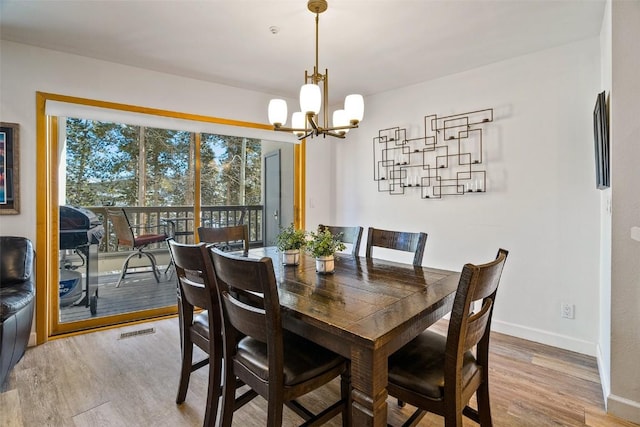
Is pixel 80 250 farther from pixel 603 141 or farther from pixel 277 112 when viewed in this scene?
pixel 603 141

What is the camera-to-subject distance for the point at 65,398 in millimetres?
1973

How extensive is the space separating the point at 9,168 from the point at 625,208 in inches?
169

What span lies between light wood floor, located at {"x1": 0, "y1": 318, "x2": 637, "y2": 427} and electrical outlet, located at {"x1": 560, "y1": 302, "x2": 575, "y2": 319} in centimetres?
28

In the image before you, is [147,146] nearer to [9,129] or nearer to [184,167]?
[184,167]

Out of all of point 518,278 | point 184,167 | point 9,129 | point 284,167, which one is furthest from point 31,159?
point 518,278

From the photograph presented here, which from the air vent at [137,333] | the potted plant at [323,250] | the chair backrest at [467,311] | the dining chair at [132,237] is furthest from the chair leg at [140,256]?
the chair backrest at [467,311]

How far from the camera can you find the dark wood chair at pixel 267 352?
124 cm

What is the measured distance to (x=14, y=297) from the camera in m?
2.12

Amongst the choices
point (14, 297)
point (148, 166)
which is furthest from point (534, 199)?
point (14, 297)

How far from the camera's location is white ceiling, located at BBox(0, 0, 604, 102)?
2.14 metres

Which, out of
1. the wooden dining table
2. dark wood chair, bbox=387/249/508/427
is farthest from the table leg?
dark wood chair, bbox=387/249/508/427

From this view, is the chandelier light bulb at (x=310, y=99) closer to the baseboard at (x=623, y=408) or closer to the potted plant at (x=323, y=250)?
the potted plant at (x=323, y=250)

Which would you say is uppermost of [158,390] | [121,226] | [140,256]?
[121,226]

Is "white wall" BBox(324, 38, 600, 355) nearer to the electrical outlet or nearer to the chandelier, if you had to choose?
the electrical outlet
